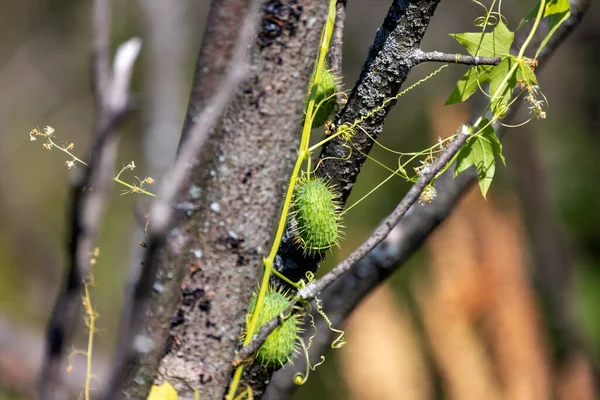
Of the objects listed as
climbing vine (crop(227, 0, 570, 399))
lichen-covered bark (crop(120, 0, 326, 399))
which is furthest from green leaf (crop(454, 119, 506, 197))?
lichen-covered bark (crop(120, 0, 326, 399))

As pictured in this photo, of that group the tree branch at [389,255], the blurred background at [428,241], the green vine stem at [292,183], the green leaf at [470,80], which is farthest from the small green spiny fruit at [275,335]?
the blurred background at [428,241]

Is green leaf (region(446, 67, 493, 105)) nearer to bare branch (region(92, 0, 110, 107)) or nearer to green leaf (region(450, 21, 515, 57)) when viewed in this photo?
green leaf (region(450, 21, 515, 57))

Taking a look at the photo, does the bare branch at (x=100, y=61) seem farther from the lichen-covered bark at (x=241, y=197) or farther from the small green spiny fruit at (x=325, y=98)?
the small green spiny fruit at (x=325, y=98)

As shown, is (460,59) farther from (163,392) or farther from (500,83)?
(163,392)

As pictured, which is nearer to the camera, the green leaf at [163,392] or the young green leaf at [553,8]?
the green leaf at [163,392]

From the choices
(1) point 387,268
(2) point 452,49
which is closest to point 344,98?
(1) point 387,268

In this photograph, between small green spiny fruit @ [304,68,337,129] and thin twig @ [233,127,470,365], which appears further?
small green spiny fruit @ [304,68,337,129]
